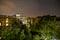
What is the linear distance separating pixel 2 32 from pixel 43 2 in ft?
4.81

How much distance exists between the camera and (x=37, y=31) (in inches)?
148

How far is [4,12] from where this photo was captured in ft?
13.1

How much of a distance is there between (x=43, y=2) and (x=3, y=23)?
4.30 ft

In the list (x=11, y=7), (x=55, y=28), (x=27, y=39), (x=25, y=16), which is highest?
(x=11, y=7)

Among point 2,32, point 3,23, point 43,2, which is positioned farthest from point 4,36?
point 43,2

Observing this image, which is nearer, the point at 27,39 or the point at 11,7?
the point at 27,39

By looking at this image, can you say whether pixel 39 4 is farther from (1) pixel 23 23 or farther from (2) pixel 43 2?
(1) pixel 23 23

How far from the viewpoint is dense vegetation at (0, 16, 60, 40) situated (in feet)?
11.8

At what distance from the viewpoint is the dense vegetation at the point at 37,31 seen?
3.61 m

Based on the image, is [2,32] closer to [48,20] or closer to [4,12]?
[4,12]

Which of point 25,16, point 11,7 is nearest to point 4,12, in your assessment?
point 11,7

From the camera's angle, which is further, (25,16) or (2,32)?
(25,16)

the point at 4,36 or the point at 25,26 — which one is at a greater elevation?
the point at 25,26

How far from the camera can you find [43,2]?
13.3 feet
